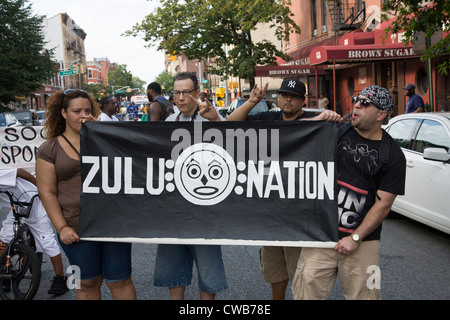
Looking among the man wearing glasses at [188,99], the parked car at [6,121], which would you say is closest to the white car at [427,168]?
the man wearing glasses at [188,99]

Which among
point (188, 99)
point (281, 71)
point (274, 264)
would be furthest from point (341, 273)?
point (281, 71)

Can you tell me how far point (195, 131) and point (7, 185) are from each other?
88.6 inches

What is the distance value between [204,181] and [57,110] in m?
1.24

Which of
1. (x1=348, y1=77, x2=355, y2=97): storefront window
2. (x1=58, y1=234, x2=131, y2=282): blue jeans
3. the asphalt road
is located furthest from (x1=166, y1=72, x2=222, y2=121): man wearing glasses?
(x1=348, y1=77, x2=355, y2=97): storefront window

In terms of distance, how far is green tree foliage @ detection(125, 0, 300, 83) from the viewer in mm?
26344

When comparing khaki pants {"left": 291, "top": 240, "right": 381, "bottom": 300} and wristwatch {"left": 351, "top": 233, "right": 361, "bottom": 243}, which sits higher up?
wristwatch {"left": 351, "top": 233, "right": 361, "bottom": 243}

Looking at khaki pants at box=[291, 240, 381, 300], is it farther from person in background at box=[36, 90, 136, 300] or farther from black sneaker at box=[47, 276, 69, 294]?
black sneaker at box=[47, 276, 69, 294]

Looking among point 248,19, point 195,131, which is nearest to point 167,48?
point 248,19

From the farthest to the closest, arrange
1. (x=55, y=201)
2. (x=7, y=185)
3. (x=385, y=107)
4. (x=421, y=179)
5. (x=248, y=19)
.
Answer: (x=248, y=19), (x=421, y=179), (x=7, y=185), (x=55, y=201), (x=385, y=107)

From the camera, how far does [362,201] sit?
329cm

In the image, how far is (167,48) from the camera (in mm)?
28984

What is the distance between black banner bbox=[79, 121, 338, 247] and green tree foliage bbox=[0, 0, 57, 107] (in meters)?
30.8

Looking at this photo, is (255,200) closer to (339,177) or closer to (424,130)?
(339,177)

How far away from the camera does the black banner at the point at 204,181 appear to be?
11.5 feet
